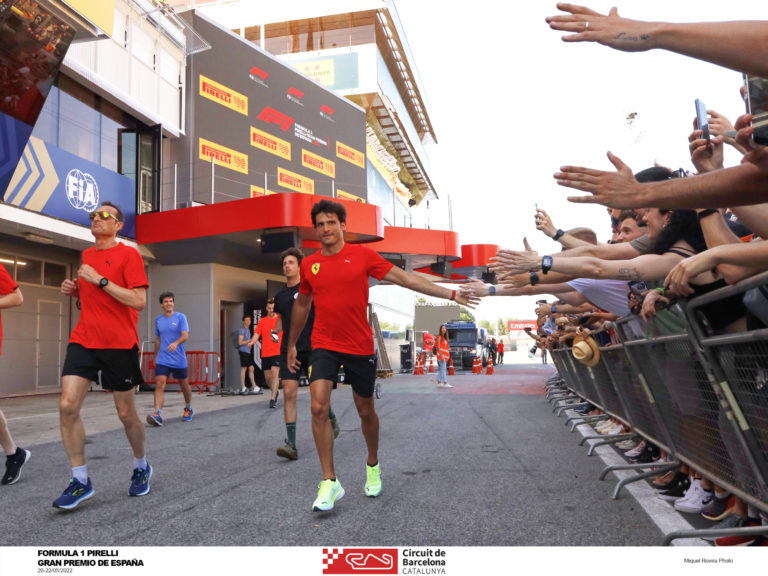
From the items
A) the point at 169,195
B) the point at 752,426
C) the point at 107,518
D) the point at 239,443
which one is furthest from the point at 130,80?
the point at 752,426

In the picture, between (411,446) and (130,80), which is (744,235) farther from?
(130,80)

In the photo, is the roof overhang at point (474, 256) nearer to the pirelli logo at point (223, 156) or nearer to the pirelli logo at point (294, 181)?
the pirelli logo at point (294, 181)

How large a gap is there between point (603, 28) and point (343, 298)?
2.47 metres

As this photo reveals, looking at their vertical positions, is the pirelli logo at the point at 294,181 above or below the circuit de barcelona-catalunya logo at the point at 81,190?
above

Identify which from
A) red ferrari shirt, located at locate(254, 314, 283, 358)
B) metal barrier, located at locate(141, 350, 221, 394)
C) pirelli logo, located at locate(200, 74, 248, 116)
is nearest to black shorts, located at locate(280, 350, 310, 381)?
red ferrari shirt, located at locate(254, 314, 283, 358)

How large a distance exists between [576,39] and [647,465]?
330 centimetres

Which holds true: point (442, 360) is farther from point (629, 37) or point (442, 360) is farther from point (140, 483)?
point (629, 37)

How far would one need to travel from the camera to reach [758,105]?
2355 mm

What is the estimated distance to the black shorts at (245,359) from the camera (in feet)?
46.5

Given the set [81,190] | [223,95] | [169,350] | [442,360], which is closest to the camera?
[169,350]

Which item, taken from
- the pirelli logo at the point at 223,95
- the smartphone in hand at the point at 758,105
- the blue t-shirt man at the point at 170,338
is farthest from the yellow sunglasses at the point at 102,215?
the pirelli logo at the point at 223,95

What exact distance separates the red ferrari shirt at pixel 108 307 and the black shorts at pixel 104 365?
0.15 feet

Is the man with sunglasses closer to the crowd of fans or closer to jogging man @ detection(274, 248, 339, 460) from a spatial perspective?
jogging man @ detection(274, 248, 339, 460)

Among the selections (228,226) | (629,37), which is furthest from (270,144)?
(629,37)
